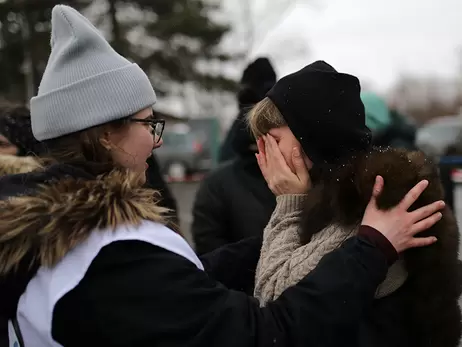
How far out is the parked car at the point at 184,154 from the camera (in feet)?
67.1

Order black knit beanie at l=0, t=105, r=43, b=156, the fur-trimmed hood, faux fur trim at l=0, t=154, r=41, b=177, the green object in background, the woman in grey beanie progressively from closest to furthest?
the woman in grey beanie < the fur-trimmed hood < faux fur trim at l=0, t=154, r=41, b=177 < black knit beanie at l=0, t=105, r=43, b=156 < the green object in background

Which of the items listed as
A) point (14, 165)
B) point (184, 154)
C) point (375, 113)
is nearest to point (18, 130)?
point (14, 165)

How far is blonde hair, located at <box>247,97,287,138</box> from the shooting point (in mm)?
1594

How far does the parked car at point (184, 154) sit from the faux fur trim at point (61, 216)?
1901 cm

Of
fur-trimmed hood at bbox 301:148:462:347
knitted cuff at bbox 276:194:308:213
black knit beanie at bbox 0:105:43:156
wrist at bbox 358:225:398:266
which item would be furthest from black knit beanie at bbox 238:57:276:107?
wrist at bbox 358:225:398:266

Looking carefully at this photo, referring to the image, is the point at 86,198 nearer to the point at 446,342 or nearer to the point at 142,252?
the point at 142,252

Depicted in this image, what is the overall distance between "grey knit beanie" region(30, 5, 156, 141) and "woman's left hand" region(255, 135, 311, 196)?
1.19ft

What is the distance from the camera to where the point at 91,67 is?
1454 millimetres

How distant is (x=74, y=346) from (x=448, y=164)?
3.31 meters

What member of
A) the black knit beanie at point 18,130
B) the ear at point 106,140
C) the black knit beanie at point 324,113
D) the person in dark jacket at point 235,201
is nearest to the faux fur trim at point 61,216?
the ear at point 106,140

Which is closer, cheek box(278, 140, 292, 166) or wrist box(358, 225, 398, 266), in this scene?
wrist box(358, 225, 398, 266)

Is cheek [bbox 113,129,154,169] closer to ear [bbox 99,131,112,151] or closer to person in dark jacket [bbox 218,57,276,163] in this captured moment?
ear [bbox 99,131,112,151]

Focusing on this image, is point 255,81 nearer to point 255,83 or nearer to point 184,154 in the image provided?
point 255,83

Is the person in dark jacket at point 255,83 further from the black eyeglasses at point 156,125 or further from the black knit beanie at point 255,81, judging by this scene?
the black eyeglasses at point 156,125
